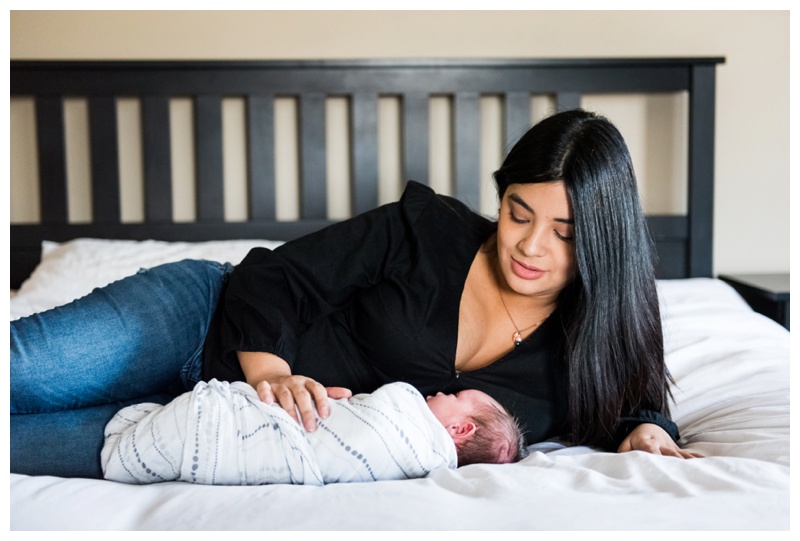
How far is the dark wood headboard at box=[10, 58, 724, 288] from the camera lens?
221 cm

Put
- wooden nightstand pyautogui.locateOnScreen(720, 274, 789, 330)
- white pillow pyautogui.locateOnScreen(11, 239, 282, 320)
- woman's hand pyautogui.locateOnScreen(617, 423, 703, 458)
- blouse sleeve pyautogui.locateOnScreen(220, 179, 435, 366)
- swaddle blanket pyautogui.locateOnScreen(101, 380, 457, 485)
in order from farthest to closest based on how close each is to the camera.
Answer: wooden nightstand pyautogui.locateOnScreen(720, 274, 789, 330) < white pillow pyautogui.locateOnScreen(11, 239, 282, 320) < blouse sleeve pyautogui.locateOnScreen(220, 179, 435, 366) < woman's hand pyautogui.locateOnScreen(617, 423, 703, 458) < swaddle blanket pyautogui.locateOnScreen(101, 380, 457, 485)

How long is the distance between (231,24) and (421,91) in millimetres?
583

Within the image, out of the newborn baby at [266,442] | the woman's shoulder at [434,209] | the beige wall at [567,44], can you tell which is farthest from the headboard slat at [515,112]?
the newborn baby at [266,442]

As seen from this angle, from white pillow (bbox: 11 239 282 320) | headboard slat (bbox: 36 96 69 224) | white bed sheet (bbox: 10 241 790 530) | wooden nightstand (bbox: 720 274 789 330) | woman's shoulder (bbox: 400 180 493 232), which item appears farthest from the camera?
headboard slat (bbox: 36 96 69 224)

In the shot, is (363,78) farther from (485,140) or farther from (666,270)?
(666,270)

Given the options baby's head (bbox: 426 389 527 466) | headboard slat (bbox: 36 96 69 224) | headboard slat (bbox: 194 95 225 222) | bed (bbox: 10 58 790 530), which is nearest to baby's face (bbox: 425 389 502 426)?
baby's head (bbox: 426 389 527 466)

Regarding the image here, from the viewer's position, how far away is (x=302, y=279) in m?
1.27

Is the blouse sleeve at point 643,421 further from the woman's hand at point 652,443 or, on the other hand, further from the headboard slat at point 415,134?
the headboard slat at point 415,134

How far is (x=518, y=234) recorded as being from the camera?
121 centimetres

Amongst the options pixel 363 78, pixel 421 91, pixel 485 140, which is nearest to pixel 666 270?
pixel 485 140

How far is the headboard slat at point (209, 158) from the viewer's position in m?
2.23

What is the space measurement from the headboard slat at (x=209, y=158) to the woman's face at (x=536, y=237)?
4.04 ft

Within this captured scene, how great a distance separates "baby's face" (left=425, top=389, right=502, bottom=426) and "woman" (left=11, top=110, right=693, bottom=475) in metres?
0.05

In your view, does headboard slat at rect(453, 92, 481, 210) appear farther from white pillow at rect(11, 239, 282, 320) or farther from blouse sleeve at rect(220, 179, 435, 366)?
blouse sleeve at rect(220, 179, 435, 366)
